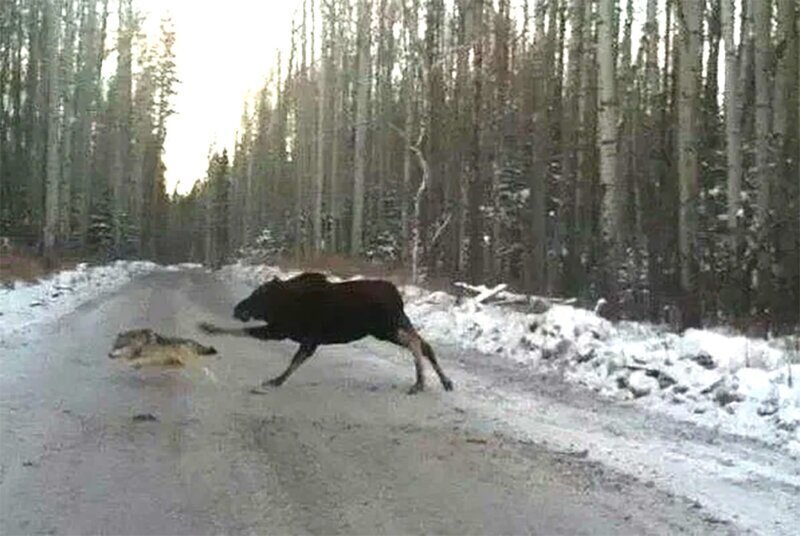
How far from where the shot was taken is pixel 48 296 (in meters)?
23.1

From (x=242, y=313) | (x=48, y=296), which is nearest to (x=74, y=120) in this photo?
(x=48, y=296)

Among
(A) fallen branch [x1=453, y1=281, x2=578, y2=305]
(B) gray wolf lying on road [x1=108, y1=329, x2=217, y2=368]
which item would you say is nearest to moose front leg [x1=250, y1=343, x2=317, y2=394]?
(B) gray wolf lying on road [x1=108, y1=329, x2=217, y2=368]

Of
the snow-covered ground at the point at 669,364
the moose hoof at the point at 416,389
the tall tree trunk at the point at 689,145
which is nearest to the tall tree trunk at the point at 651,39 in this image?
the tall tree trunk at the point at 689,145

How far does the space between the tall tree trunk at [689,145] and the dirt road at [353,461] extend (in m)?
6.05

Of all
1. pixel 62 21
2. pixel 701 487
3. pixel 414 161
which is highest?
pixel 62 21

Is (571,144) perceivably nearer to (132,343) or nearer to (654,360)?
(654,360)

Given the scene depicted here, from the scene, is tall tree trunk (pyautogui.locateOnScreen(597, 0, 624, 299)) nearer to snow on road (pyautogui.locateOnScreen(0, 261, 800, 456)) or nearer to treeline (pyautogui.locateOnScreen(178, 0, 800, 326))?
treeline (pyautogui.locateOnScreen(178, 0, 800, 326))

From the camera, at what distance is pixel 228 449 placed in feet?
24.6

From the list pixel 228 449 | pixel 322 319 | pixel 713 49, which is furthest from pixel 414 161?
pixel 228 449

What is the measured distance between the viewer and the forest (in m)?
17.3

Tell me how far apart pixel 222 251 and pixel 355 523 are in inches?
3524

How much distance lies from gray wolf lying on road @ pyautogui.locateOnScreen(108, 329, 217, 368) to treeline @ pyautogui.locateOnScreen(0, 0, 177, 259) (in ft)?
69.0

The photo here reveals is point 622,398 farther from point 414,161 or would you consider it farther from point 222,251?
point 222,251

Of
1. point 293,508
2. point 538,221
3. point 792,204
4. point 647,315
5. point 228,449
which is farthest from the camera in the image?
point 538,221
